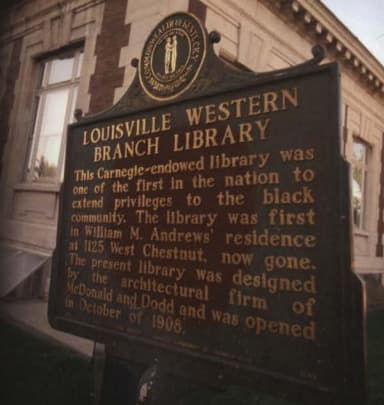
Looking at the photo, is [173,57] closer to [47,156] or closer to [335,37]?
[47,156]

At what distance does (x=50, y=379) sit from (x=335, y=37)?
8426 mm

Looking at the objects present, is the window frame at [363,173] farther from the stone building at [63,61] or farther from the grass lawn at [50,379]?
the grass lawn at [50,379]

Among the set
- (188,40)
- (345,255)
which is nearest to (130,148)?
(188,40)

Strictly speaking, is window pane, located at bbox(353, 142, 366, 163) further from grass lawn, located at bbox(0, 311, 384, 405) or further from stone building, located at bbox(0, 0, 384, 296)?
grass lawn, located at bbox(0, 311, 384, 405)

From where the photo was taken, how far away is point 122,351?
188cm

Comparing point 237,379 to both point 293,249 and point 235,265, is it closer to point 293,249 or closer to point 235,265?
point 235,265

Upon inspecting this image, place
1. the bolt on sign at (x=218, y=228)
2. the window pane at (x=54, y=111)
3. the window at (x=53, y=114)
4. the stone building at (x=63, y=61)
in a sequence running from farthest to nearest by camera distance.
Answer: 1. the window pane at (x=54, y=111)
2. the window at (x=53, y=114)
3. the stone building at (x=63, y=61)
4. the bolt on sign at (x=218, y=228)

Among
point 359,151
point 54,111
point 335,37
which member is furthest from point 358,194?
point 54,111

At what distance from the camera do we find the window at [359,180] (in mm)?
9764

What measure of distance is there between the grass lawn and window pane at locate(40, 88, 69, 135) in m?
3.76

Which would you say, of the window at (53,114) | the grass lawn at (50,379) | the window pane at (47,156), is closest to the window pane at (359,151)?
the grass lawn at (50,379)

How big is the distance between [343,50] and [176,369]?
8.75m

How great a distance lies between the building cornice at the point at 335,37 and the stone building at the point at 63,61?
0.02 meters

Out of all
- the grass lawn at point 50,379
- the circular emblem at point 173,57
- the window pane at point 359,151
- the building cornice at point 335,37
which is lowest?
the grass lawn at point 50,379
